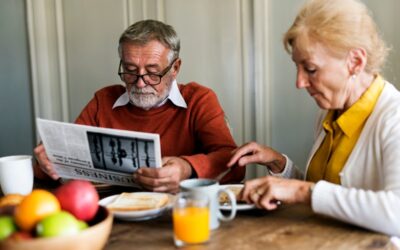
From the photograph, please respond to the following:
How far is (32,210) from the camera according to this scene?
2.84 feet

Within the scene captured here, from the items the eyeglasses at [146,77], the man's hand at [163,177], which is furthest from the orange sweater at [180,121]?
the man's hand at [163,177]

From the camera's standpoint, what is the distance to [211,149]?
1.69 meters

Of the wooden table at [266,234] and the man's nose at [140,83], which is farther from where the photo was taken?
the man's nose at [140,83]

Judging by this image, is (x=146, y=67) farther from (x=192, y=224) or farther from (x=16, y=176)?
(x=192, y=224)

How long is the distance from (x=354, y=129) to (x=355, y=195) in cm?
26

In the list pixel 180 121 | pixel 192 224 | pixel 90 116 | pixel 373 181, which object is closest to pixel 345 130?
pixel 373 181

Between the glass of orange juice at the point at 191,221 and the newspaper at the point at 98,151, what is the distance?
265 millimetres

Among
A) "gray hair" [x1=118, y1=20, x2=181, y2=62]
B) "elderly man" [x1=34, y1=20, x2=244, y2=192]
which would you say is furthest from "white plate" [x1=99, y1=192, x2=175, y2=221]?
"gray hair" [x1=118, y1=20, x2=181, y2=62]

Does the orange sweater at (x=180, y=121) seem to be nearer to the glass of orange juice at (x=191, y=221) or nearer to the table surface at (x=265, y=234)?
the table surface at (x=265, y=234)

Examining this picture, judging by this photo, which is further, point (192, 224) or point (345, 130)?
point (345, 130)

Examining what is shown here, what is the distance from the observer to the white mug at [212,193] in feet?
3.55

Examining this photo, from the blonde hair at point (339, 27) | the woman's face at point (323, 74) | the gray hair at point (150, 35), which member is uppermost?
the blonde hair at point (339, 27)

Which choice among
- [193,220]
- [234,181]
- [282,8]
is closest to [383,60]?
[234,181]

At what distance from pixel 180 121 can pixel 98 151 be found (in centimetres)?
47
